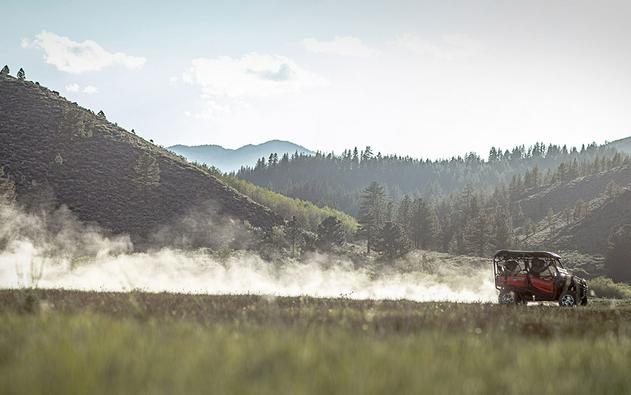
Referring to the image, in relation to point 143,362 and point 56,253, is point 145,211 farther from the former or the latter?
point 143,362

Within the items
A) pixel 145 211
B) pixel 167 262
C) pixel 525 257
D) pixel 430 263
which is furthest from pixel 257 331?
pixel 145 211

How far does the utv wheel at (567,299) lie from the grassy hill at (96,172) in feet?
261

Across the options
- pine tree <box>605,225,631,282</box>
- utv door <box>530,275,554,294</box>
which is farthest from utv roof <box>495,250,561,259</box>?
pine tree <box>605,225,631,282</box>

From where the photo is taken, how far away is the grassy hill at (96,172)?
95.6 meters

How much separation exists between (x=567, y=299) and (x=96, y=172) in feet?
324

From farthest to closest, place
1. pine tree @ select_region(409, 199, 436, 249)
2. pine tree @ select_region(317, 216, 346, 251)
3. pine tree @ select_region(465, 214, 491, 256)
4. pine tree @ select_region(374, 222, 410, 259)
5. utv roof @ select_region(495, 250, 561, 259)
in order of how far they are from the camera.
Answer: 1. pine tree @ select_region(409, 199, 436, 249)
2. pine tree @ select_region(465, 214, 491, 256)
3. pine tree @ select_region(374, 222, 410, 259)
4. pine tree @ select_region(317, 216, 346, 251)
5. utv roof @ select_region(495, 250, 561, 259)

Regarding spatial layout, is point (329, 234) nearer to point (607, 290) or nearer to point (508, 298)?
point (607, 290)

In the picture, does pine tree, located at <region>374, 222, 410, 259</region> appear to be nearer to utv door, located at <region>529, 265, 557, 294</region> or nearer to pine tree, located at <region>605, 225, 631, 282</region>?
pine tree, located at <region>605, 225, 631, 282</region>

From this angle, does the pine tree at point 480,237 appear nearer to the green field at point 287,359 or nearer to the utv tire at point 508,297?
A: the utv tire at point 508,297

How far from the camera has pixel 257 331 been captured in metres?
7.39

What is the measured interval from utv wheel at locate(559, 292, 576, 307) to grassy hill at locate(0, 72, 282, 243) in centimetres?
7950

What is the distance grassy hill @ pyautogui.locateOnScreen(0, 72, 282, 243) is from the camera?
95562 millimetres

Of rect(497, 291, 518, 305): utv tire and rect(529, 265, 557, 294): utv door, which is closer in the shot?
rect(529, 265, 557, 294): utv door

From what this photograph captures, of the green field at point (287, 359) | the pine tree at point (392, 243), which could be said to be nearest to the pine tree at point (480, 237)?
the pine tree at point (392, 243)
